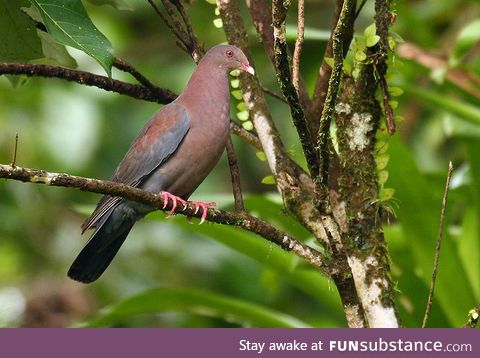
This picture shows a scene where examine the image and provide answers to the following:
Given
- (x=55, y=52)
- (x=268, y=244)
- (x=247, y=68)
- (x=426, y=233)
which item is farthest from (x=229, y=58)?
(x=426, y=233)

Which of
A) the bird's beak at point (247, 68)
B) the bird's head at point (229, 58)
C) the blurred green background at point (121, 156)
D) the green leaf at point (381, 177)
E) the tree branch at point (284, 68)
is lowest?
the tree branch at point (284, 68)

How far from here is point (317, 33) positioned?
3605 mm

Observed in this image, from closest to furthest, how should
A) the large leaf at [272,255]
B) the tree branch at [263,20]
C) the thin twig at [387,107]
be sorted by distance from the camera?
the thin twig at [387,107] < the tree branch at [263,20] < the large leaf at [272,255]

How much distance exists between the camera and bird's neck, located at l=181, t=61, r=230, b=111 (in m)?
3.41

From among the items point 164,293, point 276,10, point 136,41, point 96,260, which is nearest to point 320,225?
point 276,10

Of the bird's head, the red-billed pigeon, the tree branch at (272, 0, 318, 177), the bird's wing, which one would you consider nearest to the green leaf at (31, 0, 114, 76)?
the tree branch at (272, 0, 318, 177)

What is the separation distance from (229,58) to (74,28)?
2.81ft

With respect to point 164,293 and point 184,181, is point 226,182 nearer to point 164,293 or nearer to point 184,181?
point 164,293

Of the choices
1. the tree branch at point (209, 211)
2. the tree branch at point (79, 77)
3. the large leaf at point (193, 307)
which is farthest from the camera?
the large leaf at point (193, 307)

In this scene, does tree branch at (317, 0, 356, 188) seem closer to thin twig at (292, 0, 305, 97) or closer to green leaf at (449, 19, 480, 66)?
thin twig at (292, 0, 305, 97)

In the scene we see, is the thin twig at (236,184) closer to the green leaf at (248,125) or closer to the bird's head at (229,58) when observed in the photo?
the green leaf at (248,125)

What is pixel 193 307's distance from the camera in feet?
13.3

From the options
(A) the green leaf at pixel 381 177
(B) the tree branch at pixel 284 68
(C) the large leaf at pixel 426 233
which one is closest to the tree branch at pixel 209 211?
(B) the tree branch at pixel 284 68

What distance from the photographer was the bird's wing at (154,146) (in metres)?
3.42
